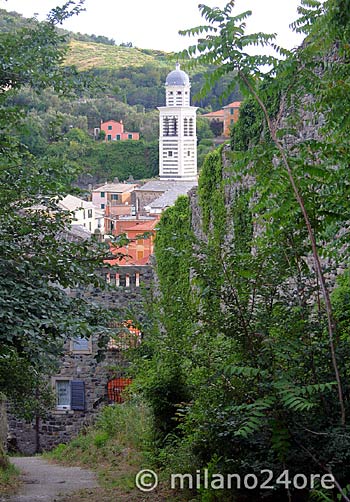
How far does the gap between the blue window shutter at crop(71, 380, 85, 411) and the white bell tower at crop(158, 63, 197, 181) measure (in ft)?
171

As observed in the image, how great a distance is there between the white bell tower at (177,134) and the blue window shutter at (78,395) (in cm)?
5208

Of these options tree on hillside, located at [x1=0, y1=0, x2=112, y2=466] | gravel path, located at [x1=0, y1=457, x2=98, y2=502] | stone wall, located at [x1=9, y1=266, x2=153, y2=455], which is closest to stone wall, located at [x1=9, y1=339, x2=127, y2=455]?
stone wall, located at [x1=9, y1=266, x2=153, y2=455]

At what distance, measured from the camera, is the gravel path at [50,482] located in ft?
30.8

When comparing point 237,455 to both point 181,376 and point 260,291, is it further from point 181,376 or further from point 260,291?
point 181,376

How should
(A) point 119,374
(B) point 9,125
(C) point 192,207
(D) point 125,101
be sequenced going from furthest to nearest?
1. (D) point 125,101
2. (A) point 119,374
3. (C) point 192,207
4. (B) point 9,125

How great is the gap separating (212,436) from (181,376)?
9.48 feet

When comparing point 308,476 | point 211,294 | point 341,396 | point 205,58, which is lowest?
point 308,476

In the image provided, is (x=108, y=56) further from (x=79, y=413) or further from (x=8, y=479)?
(x=8, y=479)

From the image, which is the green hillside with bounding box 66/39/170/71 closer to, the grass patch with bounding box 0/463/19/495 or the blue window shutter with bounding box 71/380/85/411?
the blue window shutter with bounding box 71/380/85/411

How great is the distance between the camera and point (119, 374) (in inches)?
786

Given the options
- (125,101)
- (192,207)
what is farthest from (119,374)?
(125,101)

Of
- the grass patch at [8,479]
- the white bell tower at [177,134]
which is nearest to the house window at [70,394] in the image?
the grass patch at [8,479]

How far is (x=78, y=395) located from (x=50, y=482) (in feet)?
32.9

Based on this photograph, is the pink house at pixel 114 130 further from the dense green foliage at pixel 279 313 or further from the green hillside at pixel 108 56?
the dense green foliage at pixel 279 313
